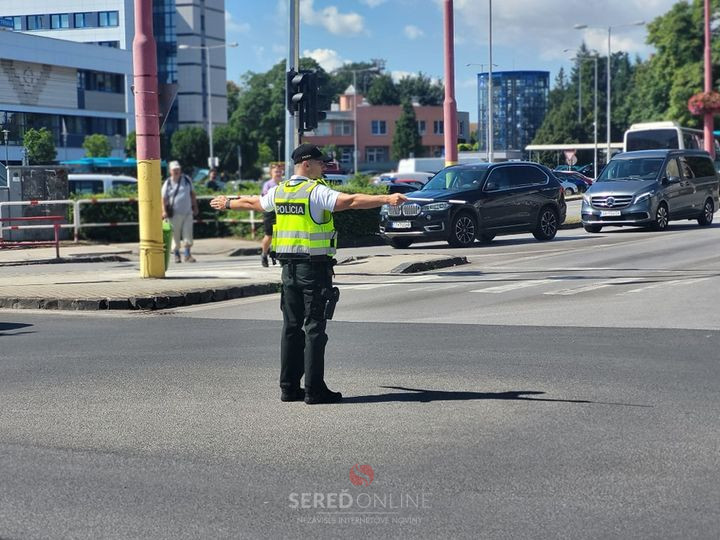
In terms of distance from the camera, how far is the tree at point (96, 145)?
70562mm

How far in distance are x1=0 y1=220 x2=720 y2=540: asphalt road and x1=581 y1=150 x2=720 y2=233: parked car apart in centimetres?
1490

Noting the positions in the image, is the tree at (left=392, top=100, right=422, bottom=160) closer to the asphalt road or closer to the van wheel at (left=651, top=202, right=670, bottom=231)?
the van wheel at (left=651, top=202, right=670, bottom=231)

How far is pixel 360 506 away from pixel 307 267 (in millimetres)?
2807

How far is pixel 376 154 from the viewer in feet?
457

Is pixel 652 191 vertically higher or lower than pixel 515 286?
higher

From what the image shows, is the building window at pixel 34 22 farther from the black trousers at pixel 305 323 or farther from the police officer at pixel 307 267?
the black trousers at pixel 305 323

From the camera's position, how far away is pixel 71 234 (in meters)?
27.5

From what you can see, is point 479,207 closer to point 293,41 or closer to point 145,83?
point 293,41

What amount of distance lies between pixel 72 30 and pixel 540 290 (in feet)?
183

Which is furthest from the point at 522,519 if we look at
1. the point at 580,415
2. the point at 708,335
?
the point at 708,335

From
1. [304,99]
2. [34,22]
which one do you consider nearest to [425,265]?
[304,99]

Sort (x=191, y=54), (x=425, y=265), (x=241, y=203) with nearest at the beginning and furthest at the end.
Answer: (x=241, y=203)
(x=425, y=265)
(x=191, y=54)

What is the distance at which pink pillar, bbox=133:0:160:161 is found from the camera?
16.0m

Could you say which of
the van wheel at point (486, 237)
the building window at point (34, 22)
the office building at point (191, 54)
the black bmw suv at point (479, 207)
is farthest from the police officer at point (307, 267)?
the office building at point (191, 54)
